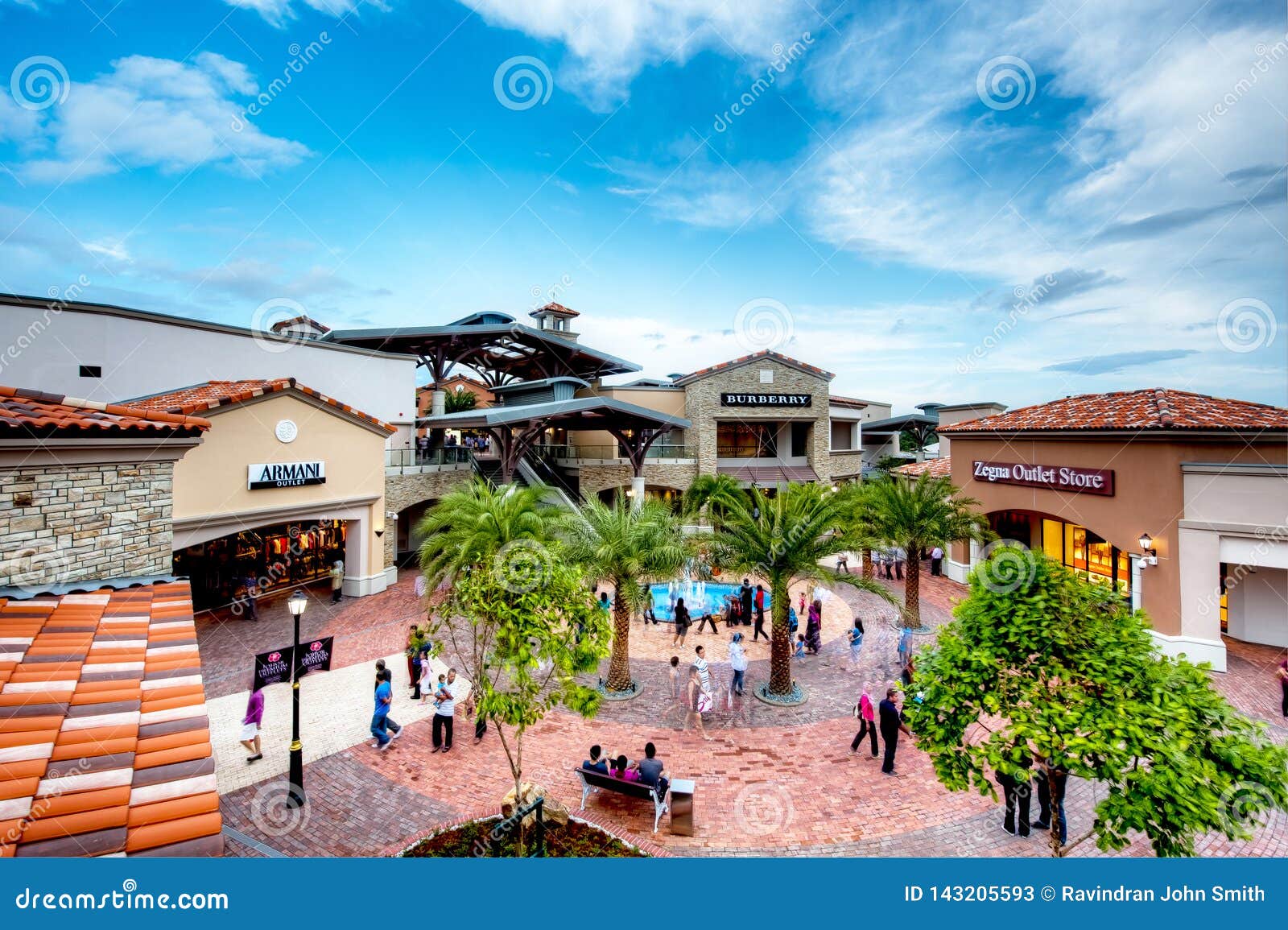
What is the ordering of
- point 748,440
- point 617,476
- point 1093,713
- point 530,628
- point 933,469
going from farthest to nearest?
point 748,440 → point 617,476 → point 933,469 → point 530,628 → point 1093,713

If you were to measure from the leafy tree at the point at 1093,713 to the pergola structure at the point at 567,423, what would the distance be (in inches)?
723

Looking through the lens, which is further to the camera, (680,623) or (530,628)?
(680,623)

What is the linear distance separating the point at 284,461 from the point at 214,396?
2521mm

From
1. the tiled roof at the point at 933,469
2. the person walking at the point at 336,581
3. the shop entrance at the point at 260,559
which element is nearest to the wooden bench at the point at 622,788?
the shop entrance at the point at 260,559

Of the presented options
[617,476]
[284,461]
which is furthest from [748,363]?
[284,461]

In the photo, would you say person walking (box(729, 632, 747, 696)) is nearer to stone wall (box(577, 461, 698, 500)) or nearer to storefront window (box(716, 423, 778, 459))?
stone wall (box(577, 461, 698, 500))

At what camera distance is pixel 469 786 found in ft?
29.6

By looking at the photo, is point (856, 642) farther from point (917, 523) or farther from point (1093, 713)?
point (1093, 713)

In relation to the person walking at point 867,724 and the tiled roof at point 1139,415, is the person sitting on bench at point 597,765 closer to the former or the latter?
the person walking at point 867,724

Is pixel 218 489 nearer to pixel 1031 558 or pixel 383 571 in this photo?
pixel 383 571

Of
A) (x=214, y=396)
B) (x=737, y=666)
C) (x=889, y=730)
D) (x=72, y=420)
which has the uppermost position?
(x=214, y=396)

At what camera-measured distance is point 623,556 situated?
39.9 ft

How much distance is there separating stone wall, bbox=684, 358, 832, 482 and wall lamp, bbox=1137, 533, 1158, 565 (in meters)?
18.3

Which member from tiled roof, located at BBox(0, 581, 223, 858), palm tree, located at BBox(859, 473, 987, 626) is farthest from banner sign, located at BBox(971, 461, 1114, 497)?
tiled roof, located at BBox(0, 581, 223, 858)
